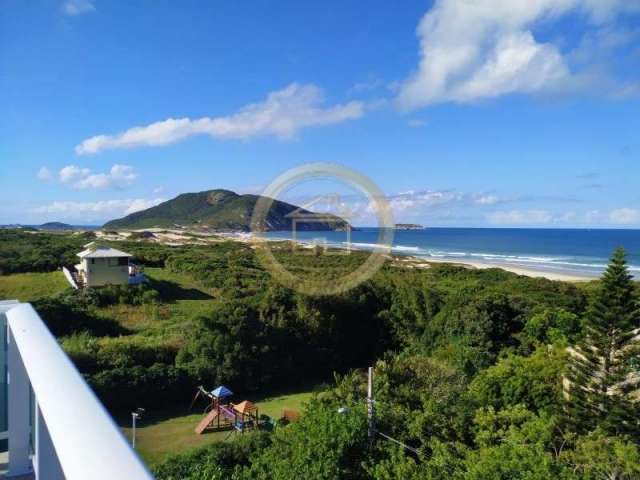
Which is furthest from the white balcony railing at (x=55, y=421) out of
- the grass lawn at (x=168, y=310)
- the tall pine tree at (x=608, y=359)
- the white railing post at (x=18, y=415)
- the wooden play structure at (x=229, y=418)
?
the grass lawn at (x=168, y=310)

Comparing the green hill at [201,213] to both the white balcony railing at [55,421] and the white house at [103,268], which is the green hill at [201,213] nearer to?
the white house at [103,268]

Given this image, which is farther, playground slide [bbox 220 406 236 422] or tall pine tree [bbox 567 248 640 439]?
playground slide [bbox 220 406 236 422]

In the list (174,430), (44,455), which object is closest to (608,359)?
(174,430)

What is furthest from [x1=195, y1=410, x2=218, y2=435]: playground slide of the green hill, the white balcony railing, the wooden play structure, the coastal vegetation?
the green hill

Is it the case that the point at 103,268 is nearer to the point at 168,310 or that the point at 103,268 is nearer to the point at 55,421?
the point at 168,310

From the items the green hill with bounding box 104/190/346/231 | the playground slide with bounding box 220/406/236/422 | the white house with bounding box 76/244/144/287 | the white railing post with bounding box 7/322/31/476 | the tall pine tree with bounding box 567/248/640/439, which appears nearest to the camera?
the white railing post with bounding box 7/322/31/476

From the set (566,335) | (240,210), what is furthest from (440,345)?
(240,210)

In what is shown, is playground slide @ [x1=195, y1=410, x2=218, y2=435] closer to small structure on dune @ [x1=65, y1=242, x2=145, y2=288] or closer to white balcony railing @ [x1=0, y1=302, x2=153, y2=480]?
white balcony railing @ [x1=0, y1=302, x2=153, y2=480]
